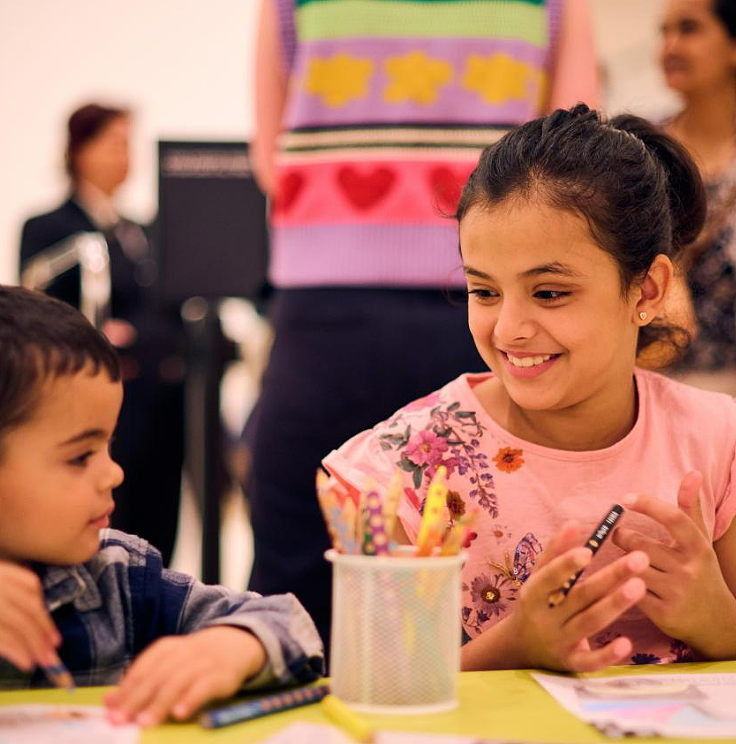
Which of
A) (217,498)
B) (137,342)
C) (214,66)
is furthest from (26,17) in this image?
(217,498)

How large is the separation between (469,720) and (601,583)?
0.64 feet

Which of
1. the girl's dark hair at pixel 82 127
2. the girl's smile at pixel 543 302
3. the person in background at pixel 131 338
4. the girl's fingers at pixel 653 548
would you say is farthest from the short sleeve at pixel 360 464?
the girl's dark hair at pixel 82 127

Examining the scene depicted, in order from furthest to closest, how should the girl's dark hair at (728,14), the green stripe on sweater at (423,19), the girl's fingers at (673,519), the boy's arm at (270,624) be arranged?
the girl's dark hair at (728,14) → the green stripe on sweater at (423,19) → the girl's fingers at (673,519) → the boy's arm at (270,624)

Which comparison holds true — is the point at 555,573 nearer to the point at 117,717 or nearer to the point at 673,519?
the point at 673,519

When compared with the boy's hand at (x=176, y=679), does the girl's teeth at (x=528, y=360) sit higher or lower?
higher

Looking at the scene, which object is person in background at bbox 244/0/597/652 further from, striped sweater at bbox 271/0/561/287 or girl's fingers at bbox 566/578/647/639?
girl's fingers at bbox 566/578/647/639

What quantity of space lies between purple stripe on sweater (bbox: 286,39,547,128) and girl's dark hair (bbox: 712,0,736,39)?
32.1 inches

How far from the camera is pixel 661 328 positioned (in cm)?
136

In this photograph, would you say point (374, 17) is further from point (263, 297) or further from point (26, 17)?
point (26, 17)

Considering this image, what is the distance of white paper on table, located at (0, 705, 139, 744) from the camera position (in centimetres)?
75

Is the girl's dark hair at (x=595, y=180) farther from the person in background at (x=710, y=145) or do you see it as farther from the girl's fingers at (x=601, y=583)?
the person in background at (x=710, y=145)

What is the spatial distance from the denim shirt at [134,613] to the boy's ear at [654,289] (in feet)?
1.67

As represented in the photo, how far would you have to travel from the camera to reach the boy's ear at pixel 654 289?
1209 millimetres

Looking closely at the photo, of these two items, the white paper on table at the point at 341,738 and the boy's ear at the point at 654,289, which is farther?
the boy's ear at the point at 654,289
